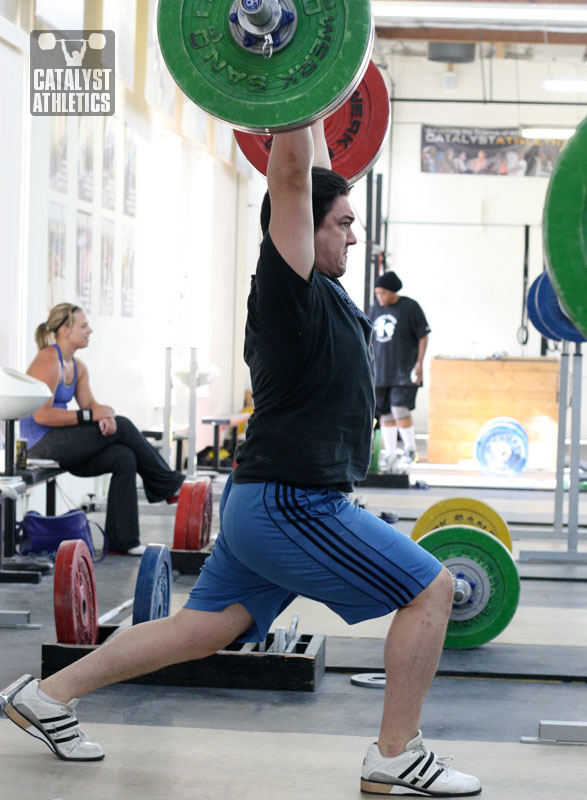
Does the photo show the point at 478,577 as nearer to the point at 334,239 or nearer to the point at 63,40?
the point at 334,239

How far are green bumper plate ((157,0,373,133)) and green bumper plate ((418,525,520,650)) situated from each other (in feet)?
5.85

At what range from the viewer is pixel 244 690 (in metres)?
2.90

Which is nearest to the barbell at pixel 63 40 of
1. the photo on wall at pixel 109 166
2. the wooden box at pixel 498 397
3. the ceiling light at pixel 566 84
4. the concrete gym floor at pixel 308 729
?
the photo on wall at pixel 109 166

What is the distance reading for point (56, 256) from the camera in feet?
18.1

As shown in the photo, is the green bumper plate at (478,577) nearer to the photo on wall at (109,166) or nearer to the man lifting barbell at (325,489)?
the man lifting barbell at (325,489)

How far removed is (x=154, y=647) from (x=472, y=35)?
30.7ft

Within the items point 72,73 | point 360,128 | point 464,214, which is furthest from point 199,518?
point 464,214

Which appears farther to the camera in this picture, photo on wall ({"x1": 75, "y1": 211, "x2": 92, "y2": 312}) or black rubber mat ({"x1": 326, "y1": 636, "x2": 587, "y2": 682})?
photo on wall ({"x1": 75, "y1": 211, "x2": 92, "y2": 312})

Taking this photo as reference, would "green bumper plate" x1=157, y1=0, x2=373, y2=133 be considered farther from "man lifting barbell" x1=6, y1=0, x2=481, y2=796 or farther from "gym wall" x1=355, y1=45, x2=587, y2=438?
"gym wall" x1=355, y1=45, x2=587, y2=438

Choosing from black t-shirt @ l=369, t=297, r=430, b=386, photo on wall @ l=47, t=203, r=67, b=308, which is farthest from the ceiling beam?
photo on wall @ l=47, t=203, r=67, b=308

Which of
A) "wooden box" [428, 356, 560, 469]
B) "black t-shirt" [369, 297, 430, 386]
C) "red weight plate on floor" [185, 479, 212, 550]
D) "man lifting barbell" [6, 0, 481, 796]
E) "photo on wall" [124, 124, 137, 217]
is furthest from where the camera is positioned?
"wooden box" [428, 356, 560, 469]

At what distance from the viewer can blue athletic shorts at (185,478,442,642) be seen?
6.52ft

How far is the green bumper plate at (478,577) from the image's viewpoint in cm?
328

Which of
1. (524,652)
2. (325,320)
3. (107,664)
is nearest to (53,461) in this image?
(524,652)
